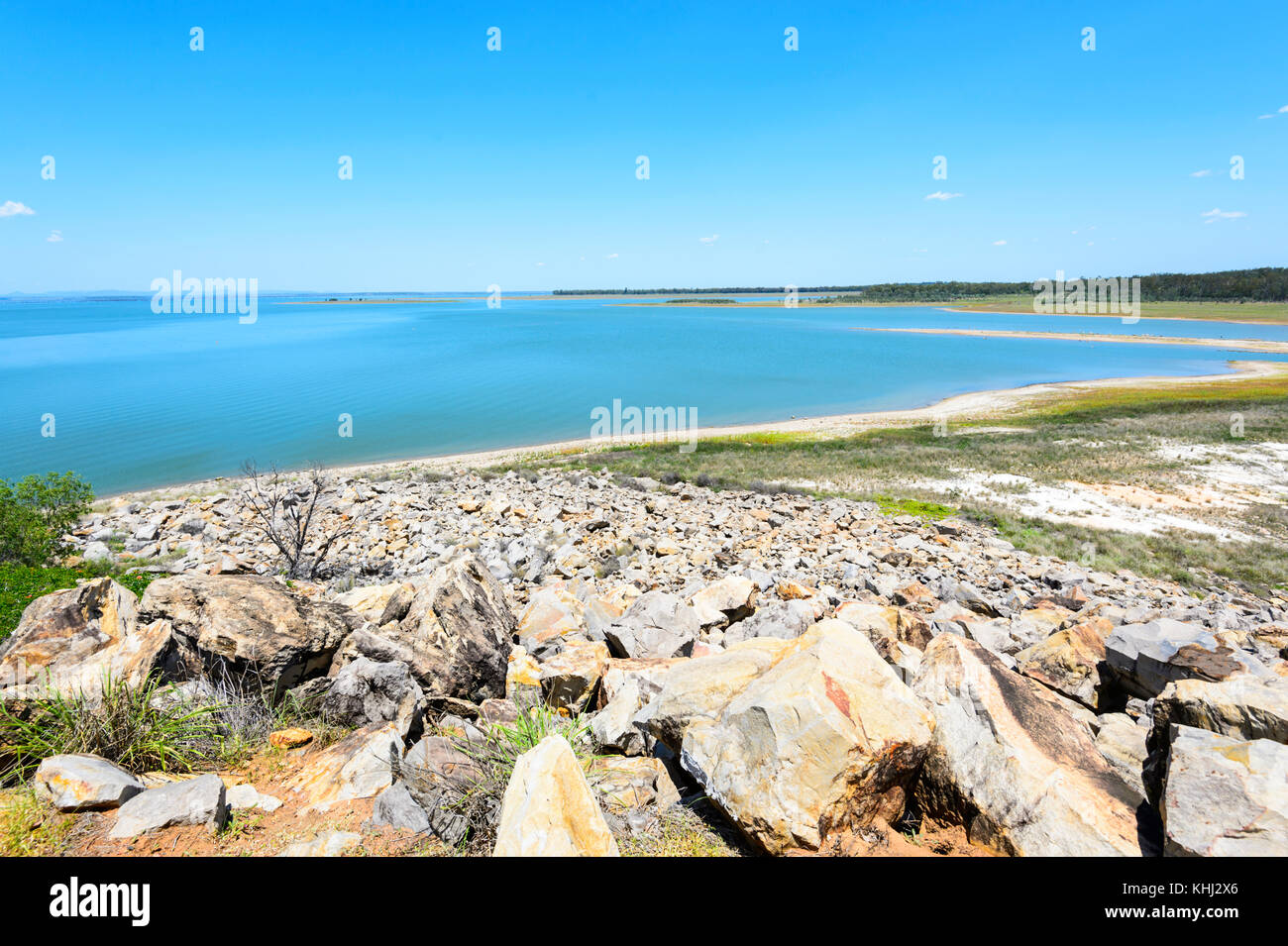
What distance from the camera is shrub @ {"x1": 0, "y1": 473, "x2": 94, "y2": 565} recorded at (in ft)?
40.6

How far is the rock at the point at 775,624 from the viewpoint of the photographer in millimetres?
8258

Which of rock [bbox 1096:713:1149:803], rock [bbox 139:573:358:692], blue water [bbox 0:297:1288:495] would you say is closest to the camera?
rock [bbox 1096:713:1149:803]

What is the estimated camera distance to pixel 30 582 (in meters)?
9.83

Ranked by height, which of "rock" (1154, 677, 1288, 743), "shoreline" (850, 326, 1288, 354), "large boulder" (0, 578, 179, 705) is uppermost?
"shoreline" (850, 326, 1288, 354)

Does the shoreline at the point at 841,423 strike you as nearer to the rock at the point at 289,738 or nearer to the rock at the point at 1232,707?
the rock at the point at 289,738

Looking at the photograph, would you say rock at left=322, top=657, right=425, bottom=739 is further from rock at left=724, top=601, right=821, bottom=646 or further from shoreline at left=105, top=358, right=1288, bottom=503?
shoreline at left=105, top=358, right=1288, bottom=503

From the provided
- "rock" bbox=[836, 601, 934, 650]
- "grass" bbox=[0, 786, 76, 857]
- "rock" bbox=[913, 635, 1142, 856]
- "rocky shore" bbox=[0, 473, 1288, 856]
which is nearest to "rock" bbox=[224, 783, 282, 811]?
"rocky shore" bbox=[0, 473, 1288, 856]

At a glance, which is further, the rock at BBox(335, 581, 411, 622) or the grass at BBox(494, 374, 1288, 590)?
the grass at BBox(494, 374, 1288, 590)

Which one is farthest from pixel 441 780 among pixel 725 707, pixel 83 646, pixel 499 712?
pixel 83 646

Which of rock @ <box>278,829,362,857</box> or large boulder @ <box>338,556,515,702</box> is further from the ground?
large boulder @ <box>338,556,515,702</box>

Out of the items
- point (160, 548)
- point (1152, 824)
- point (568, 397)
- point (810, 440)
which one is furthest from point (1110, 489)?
point (568, 397)

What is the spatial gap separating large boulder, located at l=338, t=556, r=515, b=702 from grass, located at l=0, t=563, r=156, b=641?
5.17 metres

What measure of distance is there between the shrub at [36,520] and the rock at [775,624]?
14.7 meters
